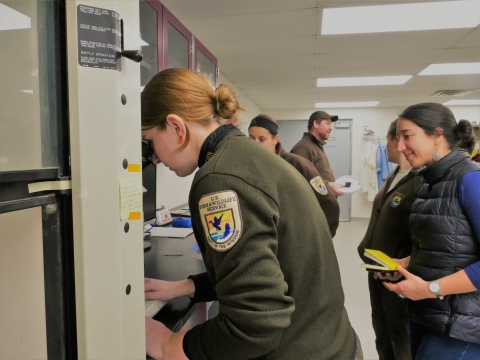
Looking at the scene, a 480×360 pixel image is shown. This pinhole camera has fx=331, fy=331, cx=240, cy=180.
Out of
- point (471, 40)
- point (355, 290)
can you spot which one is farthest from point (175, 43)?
point (355, 290)

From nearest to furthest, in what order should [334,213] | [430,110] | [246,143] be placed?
[246,143]
[430,110]
[334,213]

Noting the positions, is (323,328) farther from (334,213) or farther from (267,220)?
(334,213)

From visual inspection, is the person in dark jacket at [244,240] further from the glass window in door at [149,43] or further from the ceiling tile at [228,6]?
the ceiling tile at [228,6]

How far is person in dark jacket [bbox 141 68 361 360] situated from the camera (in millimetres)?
609

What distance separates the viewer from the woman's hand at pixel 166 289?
3.06ft

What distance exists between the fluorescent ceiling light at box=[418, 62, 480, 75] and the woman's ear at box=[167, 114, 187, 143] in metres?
3.80

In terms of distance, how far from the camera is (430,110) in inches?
56.2

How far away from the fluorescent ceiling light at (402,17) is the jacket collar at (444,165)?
1429mm

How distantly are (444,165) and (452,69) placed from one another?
325cm

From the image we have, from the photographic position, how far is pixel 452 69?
12.5 feet

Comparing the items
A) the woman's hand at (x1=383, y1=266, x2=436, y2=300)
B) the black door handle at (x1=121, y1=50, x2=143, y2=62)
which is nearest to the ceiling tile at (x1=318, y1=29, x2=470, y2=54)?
the woman's hand at (x1=383, y1=266, x2=436, y2=300)

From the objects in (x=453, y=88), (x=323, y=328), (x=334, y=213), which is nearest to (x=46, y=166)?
(x=323, y=328)

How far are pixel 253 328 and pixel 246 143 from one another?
37 cm

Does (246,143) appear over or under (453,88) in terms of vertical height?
under
